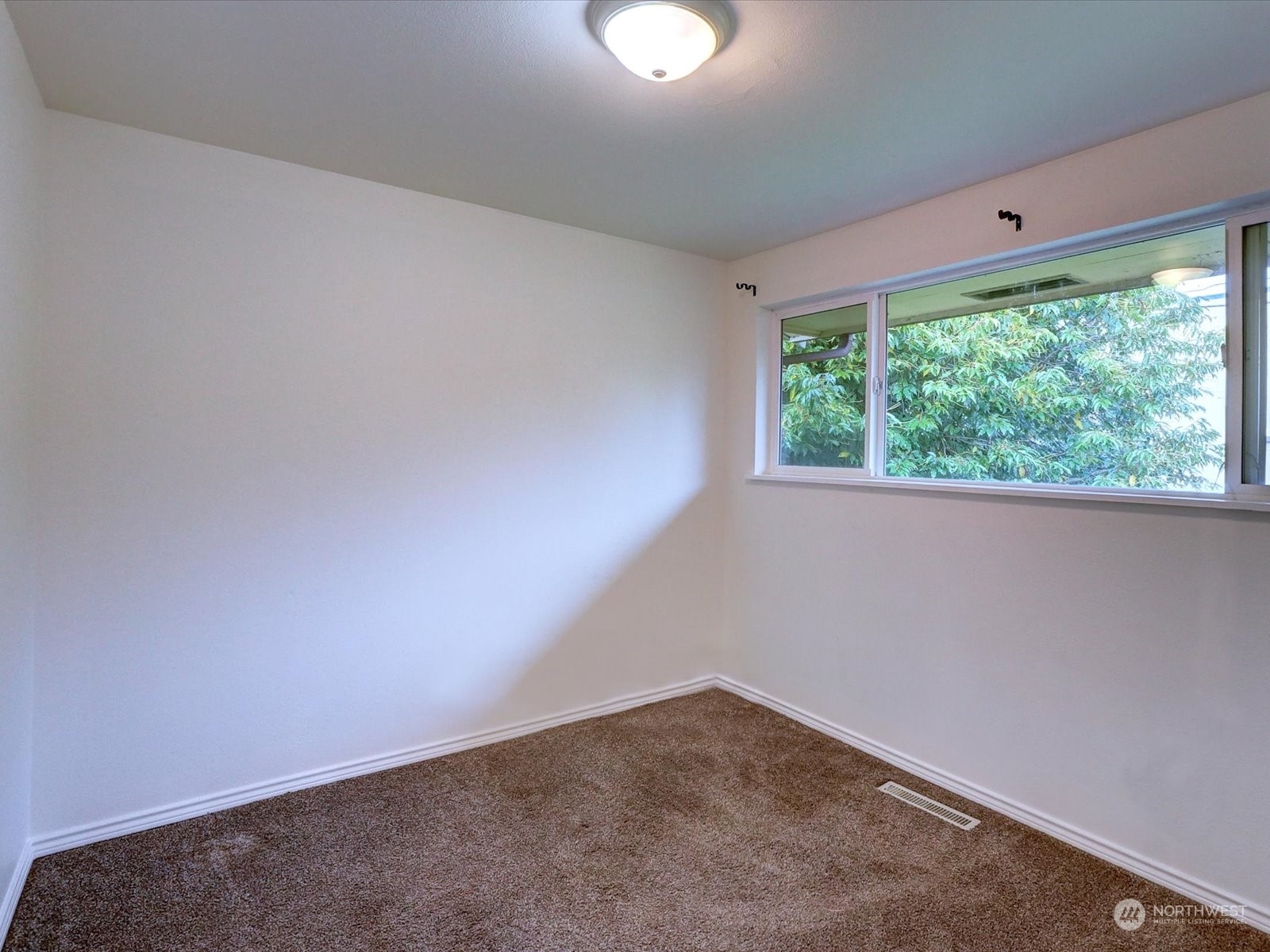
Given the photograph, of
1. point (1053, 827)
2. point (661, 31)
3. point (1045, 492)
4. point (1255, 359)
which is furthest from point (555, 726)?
point (1255, 359)

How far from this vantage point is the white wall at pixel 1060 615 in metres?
1.97

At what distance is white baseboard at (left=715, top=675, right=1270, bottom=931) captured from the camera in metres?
1.97

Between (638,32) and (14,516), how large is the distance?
7.08 feet

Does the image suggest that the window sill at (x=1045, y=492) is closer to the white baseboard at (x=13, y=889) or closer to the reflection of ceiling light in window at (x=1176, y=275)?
the reflection of ceiling light in window at (x=1176, y=275)

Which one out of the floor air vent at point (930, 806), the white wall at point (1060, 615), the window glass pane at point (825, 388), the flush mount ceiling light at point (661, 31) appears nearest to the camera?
the flush mount ceiling light at point (661, 31)

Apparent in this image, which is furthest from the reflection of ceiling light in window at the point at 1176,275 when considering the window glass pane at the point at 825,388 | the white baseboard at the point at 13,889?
the white baseboard at the point at 13,889

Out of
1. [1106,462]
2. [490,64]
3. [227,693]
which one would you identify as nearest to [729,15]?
[490,64]

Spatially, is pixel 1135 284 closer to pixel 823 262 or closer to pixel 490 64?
pixel 823 262

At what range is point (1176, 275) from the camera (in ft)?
7.22

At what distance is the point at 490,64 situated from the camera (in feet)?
6.04

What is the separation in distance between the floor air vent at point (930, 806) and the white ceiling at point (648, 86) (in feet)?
Result: 7.75

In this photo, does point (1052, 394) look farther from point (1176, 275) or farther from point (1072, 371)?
point (1176, 275)

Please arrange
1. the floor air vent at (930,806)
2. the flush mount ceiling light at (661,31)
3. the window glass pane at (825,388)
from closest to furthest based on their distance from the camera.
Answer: the flush mount ceiling light at (661,31) < the floor air vent at (930,806) < the window glass pane at (825,388)

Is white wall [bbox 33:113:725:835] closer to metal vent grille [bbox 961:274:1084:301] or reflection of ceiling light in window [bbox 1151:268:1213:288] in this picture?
metal vent grille [bbox 961:274:1084:301]
